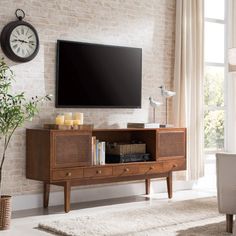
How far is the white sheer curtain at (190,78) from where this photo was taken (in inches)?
305

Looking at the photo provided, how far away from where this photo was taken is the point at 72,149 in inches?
240

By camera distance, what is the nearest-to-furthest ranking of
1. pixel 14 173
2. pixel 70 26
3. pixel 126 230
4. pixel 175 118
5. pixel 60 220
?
pixel 126 230 < pixel 60 220 < pixel 14 173 < pixel 70 26 < pixel 175 118

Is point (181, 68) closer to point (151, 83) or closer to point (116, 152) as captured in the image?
point (151, 83)

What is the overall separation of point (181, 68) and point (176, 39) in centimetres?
41

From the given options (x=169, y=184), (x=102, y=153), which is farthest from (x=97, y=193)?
(x=169, y=184)

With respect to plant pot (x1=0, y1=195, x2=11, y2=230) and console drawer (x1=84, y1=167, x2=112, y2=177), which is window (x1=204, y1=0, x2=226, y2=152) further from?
plant pot (x1=0, y1=195, x2=11, y2=230)

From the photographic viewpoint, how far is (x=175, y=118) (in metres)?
7.70

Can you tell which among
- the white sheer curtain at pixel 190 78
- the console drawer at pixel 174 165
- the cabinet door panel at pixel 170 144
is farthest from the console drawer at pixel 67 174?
the white sheer curtain at pixel 190 78

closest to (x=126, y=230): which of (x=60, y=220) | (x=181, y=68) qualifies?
(x=60, y=220)

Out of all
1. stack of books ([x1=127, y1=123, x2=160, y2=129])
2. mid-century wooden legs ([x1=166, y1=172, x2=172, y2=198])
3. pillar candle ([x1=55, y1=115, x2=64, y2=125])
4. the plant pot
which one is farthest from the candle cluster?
mid-century wooden legs ([x1=166, y1=172, x2=172, y2=198])

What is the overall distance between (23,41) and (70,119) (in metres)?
1.01

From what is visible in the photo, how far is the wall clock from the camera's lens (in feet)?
→ 19.9

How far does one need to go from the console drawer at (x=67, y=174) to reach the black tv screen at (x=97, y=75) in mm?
864

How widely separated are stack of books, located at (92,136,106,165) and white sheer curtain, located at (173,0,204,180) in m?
1.58
